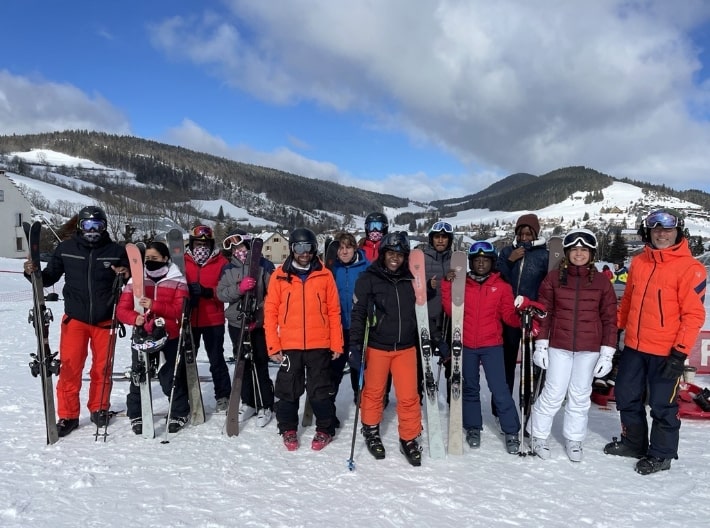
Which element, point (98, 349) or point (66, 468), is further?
point (98, 349)

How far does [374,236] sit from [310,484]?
296 cm

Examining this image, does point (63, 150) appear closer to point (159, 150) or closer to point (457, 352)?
point (159, 150)

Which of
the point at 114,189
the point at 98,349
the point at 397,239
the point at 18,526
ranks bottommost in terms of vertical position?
the point at 18,526

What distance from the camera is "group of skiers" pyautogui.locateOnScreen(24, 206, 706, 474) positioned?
3.86 m

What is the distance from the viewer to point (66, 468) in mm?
3758

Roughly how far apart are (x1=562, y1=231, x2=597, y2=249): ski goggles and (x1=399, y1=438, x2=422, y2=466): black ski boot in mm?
2272

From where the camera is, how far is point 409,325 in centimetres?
410

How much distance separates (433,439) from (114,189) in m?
158

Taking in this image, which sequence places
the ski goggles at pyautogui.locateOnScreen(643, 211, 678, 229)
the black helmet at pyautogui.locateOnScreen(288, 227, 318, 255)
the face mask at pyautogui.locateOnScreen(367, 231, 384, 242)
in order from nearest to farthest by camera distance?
the ski goggles at pyautogui.locateOnScreen(643, 211, 678, 229), the black helmet at pyautogui.locateOnScreen(288, 227, 318, 255), the face mask at pyautogui.locateOnScreen(367, 231, 384, 242)

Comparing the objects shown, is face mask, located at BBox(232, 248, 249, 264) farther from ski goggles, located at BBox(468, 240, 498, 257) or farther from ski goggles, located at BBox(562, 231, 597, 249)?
ski goggles, located at BBox(562, 231, 597, 249)

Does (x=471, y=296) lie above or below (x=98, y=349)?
above

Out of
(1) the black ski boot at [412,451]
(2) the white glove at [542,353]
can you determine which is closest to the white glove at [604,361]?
(2) the white glove at [542,353]

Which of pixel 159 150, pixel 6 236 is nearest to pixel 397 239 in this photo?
pixel 6 236

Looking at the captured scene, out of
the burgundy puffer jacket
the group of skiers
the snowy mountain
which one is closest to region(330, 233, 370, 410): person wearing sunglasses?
the group of skiers
